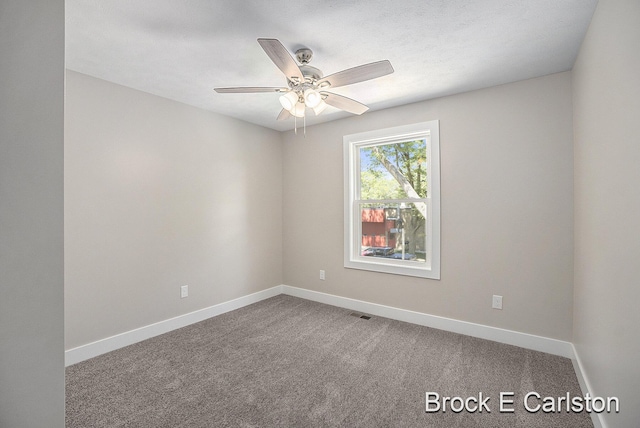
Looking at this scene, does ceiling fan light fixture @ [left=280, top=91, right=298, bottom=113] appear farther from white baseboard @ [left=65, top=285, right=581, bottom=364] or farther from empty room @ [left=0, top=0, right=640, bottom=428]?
white baseboard @ [left=65, top=285, right=581, bottom=364]

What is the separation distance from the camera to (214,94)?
296 cm

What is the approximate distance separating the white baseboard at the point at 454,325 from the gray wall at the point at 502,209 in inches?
2.4

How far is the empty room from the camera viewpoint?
77cm

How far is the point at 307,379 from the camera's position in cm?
217

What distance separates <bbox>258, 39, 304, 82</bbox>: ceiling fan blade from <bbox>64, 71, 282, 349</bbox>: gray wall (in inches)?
70.0

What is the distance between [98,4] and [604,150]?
3008 millimetres

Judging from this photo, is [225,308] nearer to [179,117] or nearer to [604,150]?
[179,117]

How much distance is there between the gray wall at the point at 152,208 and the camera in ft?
8.04

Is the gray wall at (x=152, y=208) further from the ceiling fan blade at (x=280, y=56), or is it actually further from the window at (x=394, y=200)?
the ceiling fan blade at (x=280, y=56)

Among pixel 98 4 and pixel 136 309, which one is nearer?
pixel 98 4

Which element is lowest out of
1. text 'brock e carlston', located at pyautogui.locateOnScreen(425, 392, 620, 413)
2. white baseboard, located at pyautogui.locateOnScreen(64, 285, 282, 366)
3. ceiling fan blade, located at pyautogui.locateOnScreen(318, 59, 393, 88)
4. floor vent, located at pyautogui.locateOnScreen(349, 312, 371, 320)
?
text 'brock e carlston', located at pyautogui.locateOnScreen(425, 392, 620, 413)

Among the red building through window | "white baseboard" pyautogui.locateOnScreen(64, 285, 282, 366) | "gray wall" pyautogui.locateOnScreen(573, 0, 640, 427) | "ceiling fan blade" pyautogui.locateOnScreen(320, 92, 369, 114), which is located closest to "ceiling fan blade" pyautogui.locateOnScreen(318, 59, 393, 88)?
"ceiling fan blade" pyautogui.locateOnScreen(320, 92, 369, 114)
